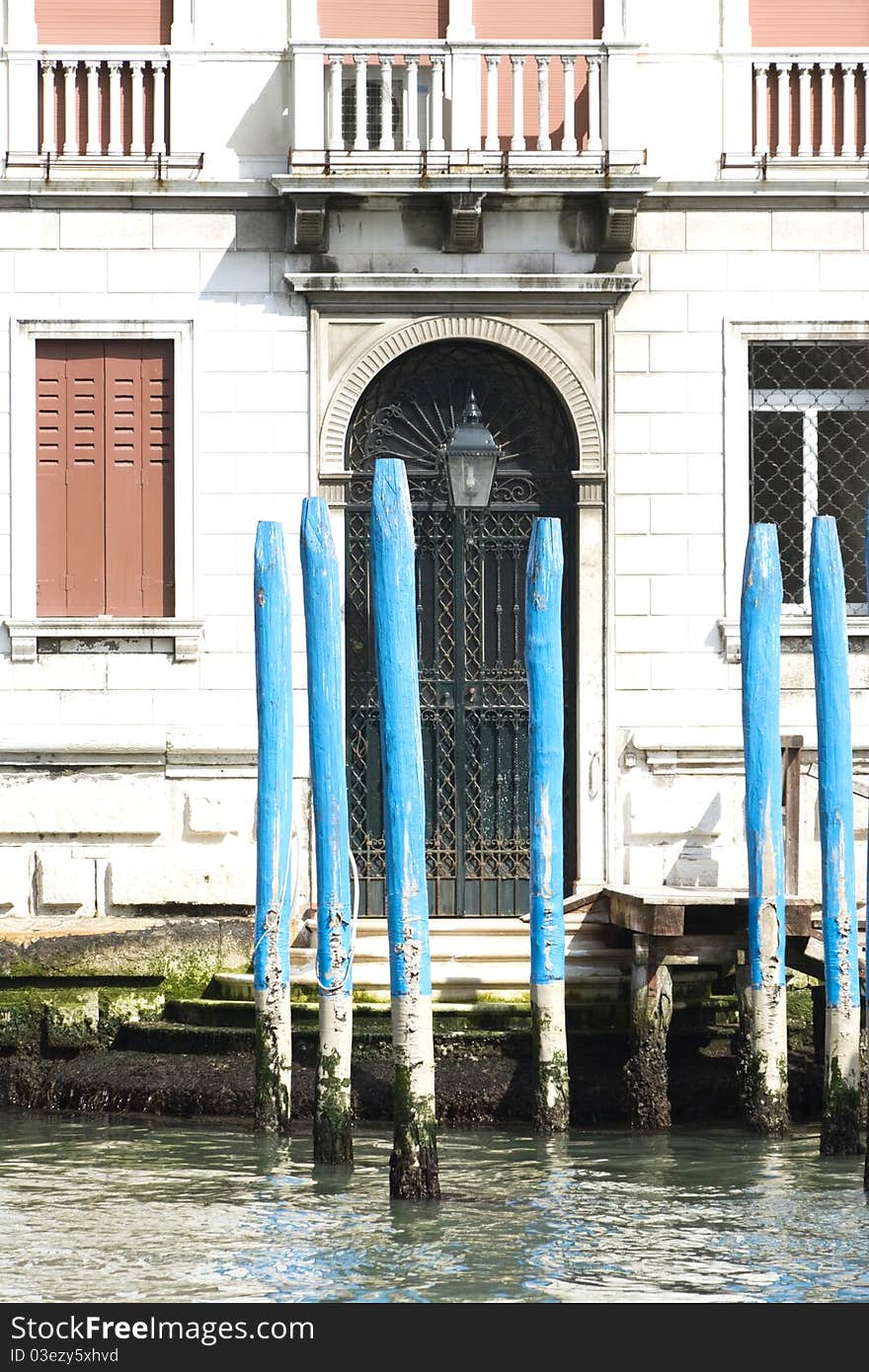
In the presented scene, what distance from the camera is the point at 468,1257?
817 cm

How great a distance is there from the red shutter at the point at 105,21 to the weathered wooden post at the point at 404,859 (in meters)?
5.27

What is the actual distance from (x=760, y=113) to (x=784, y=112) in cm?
15

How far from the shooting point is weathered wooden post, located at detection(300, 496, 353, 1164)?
9344 millimetres

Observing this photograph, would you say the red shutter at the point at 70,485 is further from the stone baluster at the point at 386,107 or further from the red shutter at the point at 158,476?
the stone baluster at the point at 386,107

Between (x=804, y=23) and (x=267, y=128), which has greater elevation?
(x=804, y=23)

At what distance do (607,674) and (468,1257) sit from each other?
208 inches

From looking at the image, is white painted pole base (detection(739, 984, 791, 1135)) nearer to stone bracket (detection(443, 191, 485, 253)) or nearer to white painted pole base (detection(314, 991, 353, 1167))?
white painted pole base (detection(314, 991, 353, 1167))

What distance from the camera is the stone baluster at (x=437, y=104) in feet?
41.6

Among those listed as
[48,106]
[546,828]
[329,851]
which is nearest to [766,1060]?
[546,828]

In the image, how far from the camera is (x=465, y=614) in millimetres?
13086

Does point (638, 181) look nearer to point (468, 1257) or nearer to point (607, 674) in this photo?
point (607, 674)

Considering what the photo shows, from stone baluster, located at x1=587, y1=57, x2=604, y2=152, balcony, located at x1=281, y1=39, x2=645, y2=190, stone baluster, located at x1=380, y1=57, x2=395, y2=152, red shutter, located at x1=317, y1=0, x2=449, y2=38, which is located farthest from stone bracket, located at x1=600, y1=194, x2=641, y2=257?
red shutter, located at x1=317, y1=0, x2=449, y2=38

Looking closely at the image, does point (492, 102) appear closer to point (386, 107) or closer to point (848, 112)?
point (386, 107)

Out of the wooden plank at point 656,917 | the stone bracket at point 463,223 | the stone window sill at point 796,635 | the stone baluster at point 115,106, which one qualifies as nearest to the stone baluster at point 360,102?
the stone bracket at point 463,223
